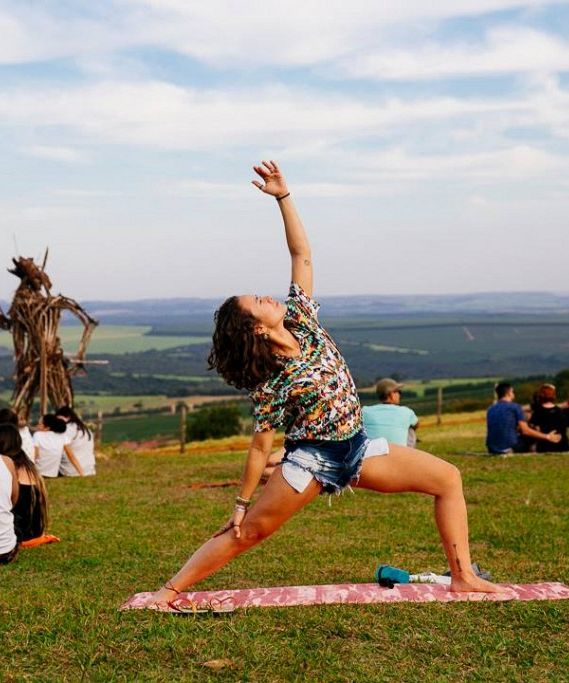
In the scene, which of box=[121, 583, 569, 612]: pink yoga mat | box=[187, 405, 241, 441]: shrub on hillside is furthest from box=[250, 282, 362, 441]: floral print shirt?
box=[187, 405, 241, 441]: shrub on hillside

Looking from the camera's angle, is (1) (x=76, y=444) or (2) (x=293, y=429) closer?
(2) (x=293, y=429)

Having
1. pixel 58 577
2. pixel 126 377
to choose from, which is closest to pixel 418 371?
pixel 126 377

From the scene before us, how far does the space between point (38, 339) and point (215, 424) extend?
3450 centimetres

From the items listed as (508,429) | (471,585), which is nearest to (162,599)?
(471,585)

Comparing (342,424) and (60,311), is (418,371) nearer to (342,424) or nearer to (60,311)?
(60,311)

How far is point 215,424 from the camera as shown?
54.2m

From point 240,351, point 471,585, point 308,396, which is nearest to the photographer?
point 240,351

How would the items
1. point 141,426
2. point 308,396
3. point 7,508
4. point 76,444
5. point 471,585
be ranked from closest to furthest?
point 308,396
point 471,585
point 7,508
point 76,444
point 141,426

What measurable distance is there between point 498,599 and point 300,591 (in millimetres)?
1264

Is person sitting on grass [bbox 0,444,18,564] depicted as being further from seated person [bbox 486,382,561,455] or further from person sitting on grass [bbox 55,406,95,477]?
seated person [bbox 486,382,561,455]

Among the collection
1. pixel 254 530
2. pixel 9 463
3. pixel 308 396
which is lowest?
pixel 9 463

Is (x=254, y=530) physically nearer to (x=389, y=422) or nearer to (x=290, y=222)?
(x=290, y=222)

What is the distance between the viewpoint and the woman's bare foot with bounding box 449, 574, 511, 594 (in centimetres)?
580

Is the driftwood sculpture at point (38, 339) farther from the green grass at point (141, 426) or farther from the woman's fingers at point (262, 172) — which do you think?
the green grass at point (141, 426)
